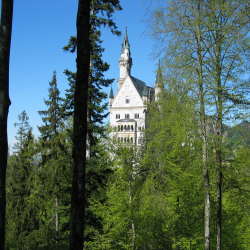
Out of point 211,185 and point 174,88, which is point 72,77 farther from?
point 211,185

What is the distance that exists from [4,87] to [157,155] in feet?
46.7

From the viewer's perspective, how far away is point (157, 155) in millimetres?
18359

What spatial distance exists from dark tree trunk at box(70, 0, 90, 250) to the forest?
0.02 meters

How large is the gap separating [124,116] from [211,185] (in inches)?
2070

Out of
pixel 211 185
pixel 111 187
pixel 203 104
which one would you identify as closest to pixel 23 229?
A: pixel 111 187

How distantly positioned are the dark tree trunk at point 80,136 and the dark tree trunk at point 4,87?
1.55m

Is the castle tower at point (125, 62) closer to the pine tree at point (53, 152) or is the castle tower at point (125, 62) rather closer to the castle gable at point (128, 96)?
the castle gable at point (128, 96)


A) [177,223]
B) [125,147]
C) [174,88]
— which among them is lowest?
[177,223]

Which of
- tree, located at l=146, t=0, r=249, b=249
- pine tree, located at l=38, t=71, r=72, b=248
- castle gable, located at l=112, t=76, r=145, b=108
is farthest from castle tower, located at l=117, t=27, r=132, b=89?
tree, located at l=146, t=0, r=249, b=249

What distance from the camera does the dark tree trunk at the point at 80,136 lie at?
14.8 feet

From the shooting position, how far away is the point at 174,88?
8.53m

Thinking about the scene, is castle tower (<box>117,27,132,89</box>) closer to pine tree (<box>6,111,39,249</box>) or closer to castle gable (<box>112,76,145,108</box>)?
castle gable (<box>112,76,145,108</box>)

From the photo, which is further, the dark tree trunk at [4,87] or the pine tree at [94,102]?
the pine tree at [94,102]

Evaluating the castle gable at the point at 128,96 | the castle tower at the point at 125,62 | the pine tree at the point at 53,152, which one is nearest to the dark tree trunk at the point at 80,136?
the pine tree at the point at 53,152
